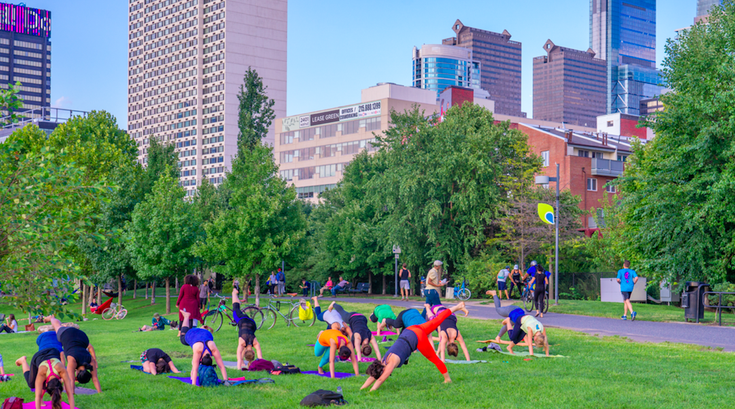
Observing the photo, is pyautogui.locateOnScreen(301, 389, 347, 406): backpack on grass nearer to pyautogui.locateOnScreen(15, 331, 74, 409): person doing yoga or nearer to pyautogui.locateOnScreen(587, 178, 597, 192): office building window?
pyautogui.locateOnScreen(15, 331, 74, 409): person doing yoga

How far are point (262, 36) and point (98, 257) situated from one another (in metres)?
130

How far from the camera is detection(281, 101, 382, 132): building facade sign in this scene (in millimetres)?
106456

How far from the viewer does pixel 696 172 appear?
A: 24.6 metres

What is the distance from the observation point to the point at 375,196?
43344 mm

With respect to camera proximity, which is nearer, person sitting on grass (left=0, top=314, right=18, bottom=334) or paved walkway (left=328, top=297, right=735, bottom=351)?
paved walkway (left=328, top=297, right=735, bottom=351)

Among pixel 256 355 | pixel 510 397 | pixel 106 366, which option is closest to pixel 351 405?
pixel 510 397

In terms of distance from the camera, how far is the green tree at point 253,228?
35625 mm

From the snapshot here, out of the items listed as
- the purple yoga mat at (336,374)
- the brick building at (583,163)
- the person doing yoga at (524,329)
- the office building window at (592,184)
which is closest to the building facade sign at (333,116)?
the brick building at (583,163)

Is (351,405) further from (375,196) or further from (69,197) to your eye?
(375,196)

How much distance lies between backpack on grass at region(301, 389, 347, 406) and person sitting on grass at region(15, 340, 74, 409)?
2955 mm

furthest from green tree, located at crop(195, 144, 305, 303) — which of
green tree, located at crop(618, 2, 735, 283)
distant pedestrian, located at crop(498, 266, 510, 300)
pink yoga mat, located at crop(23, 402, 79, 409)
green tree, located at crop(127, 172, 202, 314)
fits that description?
pink yoga mat, located at crop(23, 402, 79, 409)

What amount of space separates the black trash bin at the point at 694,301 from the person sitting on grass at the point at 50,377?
1780cm

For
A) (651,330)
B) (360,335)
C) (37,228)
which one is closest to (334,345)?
(360,335)

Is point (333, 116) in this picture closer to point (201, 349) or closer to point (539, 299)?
point (539, 299)
